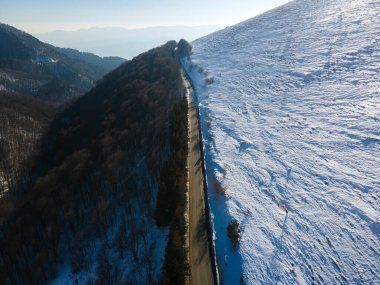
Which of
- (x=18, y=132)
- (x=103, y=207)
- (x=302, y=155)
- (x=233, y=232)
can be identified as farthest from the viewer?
(x=18, y=132)

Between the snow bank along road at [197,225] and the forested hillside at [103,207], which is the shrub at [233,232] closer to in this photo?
the snow bank along road at [197,225]

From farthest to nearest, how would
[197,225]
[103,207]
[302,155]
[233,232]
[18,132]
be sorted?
1. [18,132]
2. [103,207]
3. [302,155]
4. [197,225]
5. [233,232]

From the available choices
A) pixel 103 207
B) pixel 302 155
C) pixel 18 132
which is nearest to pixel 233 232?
pixel 302 155

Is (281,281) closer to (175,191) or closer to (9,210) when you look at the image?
(175,191)

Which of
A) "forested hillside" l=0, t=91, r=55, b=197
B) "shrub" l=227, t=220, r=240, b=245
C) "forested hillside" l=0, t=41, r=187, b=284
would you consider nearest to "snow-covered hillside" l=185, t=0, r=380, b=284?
"shrub" l=227, t=220, r=240, b=245

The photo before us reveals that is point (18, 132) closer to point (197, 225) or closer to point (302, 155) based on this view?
point (197, 225)

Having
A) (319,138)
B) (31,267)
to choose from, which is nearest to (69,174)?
(31,267)

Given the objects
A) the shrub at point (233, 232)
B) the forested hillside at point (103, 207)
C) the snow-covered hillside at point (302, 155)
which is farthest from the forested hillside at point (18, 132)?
the shrub at point (233, 232)

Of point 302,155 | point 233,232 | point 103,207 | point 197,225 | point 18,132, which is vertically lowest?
point 18,132
